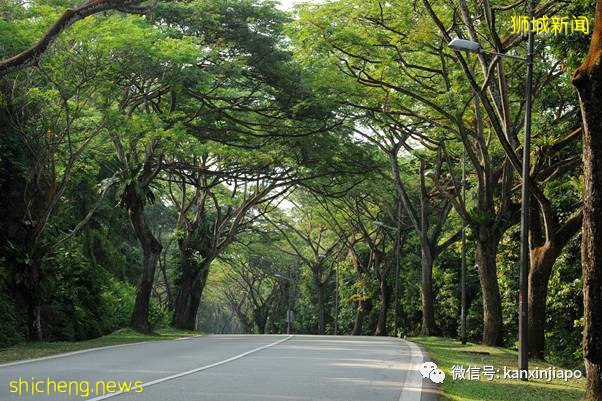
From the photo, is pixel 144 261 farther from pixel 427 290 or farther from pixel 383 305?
pixel 383 305

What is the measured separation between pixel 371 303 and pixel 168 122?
27938mm

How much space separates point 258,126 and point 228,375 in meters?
16.7

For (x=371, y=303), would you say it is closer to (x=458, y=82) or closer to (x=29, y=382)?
(x=458, y=82)

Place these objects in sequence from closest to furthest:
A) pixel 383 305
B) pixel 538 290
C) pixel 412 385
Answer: pixel 412 385
pixel 538 290
pixel 383 305

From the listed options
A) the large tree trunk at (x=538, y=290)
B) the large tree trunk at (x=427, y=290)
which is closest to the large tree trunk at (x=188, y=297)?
the large tree trunk at (x=427, y=290)

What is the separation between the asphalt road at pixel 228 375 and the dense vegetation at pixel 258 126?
14.5 ft

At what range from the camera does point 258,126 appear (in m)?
28.5

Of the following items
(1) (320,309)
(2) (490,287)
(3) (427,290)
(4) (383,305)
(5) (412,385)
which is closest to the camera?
(5) (412,385)

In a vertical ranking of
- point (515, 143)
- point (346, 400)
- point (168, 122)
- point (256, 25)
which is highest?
point (256, 25)

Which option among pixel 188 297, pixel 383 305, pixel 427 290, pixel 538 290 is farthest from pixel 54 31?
pixel 383 305

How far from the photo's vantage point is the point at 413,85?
82.2 ft

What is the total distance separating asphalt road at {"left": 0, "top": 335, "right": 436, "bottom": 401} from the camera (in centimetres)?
→ 1016

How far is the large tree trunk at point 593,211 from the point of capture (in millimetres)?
9969

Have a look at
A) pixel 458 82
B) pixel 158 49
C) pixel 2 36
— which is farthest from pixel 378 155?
pixel 2 36
